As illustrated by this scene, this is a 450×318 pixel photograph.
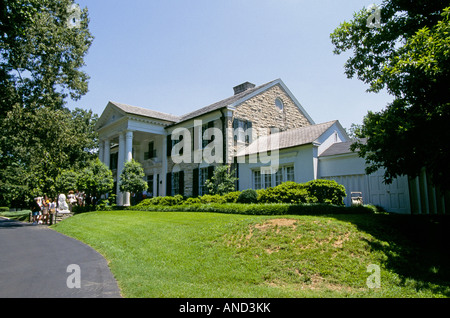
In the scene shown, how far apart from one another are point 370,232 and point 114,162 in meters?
27.8

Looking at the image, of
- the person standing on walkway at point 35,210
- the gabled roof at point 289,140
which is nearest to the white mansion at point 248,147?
the gabled roof at point 289,140

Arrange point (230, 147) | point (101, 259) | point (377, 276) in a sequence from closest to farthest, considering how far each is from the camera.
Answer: point (377, 276) < point (101, 259) < point (230, 147)

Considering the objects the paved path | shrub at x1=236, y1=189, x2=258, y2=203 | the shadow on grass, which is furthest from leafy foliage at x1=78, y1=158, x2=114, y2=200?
the shadow on grass

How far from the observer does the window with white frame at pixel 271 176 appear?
16.8 meters

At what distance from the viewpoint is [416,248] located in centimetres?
737

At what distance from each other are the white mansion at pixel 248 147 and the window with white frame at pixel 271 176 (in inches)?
2.3

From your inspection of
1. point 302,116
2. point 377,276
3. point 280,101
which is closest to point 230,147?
point 280,101

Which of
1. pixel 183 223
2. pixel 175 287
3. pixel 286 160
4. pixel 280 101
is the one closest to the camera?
pixel 175 287

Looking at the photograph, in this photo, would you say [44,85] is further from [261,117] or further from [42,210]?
[261,117]

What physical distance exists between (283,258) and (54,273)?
478 centimetres

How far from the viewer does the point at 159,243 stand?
8.29 m

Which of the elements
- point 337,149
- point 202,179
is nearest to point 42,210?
point 202,179

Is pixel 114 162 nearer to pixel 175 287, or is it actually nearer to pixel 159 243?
pixel 159 243

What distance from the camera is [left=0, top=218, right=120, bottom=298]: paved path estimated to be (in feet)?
15.8
